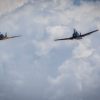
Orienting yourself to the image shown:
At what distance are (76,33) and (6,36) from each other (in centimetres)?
2928

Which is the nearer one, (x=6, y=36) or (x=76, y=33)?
(x=6, y=36)

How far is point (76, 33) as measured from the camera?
123 metres

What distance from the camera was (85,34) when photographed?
414 ft

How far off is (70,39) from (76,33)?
3541 mm

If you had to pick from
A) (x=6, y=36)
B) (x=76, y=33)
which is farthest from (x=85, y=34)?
(x=6, y=36)

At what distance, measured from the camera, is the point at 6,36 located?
113812 mm

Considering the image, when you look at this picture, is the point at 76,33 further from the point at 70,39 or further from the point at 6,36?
the point at 6,36

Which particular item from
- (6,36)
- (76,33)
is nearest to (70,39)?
(76,33)

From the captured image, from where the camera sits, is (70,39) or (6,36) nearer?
(6,36)

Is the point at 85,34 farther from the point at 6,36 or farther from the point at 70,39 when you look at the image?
the point at 6,36

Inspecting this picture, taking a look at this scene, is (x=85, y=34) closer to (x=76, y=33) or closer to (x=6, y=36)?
(x=76, y=33)

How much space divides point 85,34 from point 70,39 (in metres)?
7.94

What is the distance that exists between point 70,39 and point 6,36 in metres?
26.8

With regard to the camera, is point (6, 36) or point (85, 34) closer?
point (6, 36)
